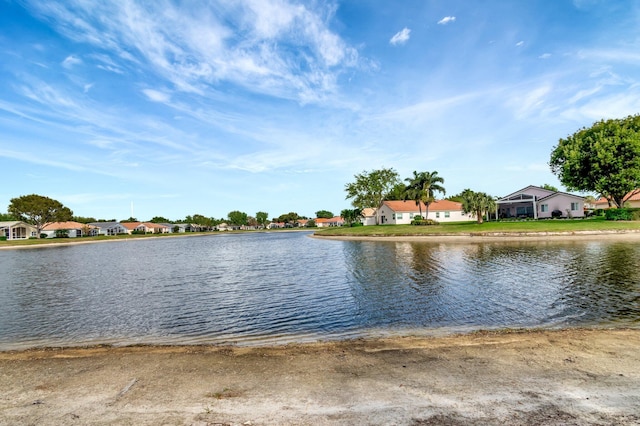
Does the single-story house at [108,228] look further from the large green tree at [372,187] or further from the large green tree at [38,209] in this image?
the large green tree at [372,187]

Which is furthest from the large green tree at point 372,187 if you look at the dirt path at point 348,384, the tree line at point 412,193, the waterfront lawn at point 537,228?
the dirt path at point 348,384

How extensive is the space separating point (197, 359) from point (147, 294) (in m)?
12.7

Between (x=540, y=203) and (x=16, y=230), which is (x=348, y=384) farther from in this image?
(x=16, y=230)

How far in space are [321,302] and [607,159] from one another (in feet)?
189

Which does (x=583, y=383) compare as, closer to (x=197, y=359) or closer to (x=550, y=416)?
(x=550, y=416)

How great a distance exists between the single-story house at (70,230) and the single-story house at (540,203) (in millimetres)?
136083

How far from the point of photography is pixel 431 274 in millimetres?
21453

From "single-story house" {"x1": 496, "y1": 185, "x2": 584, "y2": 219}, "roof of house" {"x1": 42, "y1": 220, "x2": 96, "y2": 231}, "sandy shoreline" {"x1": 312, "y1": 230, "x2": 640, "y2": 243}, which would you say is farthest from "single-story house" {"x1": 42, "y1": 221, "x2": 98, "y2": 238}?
"single-story house" {"x1": 496, "y1": 185, "x2": 584, "y2": 219}

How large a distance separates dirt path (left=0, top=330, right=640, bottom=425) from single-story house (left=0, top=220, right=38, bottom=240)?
407 feet

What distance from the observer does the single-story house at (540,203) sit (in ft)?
213

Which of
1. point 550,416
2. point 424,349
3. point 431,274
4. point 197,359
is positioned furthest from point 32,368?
point 431,274

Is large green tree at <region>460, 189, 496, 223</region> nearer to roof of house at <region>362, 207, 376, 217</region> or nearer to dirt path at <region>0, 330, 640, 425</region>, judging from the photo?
roof of house at <region>362, 207, 376, 217</region>

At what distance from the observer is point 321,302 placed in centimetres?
1552

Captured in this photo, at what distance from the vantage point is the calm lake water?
1136 cm
